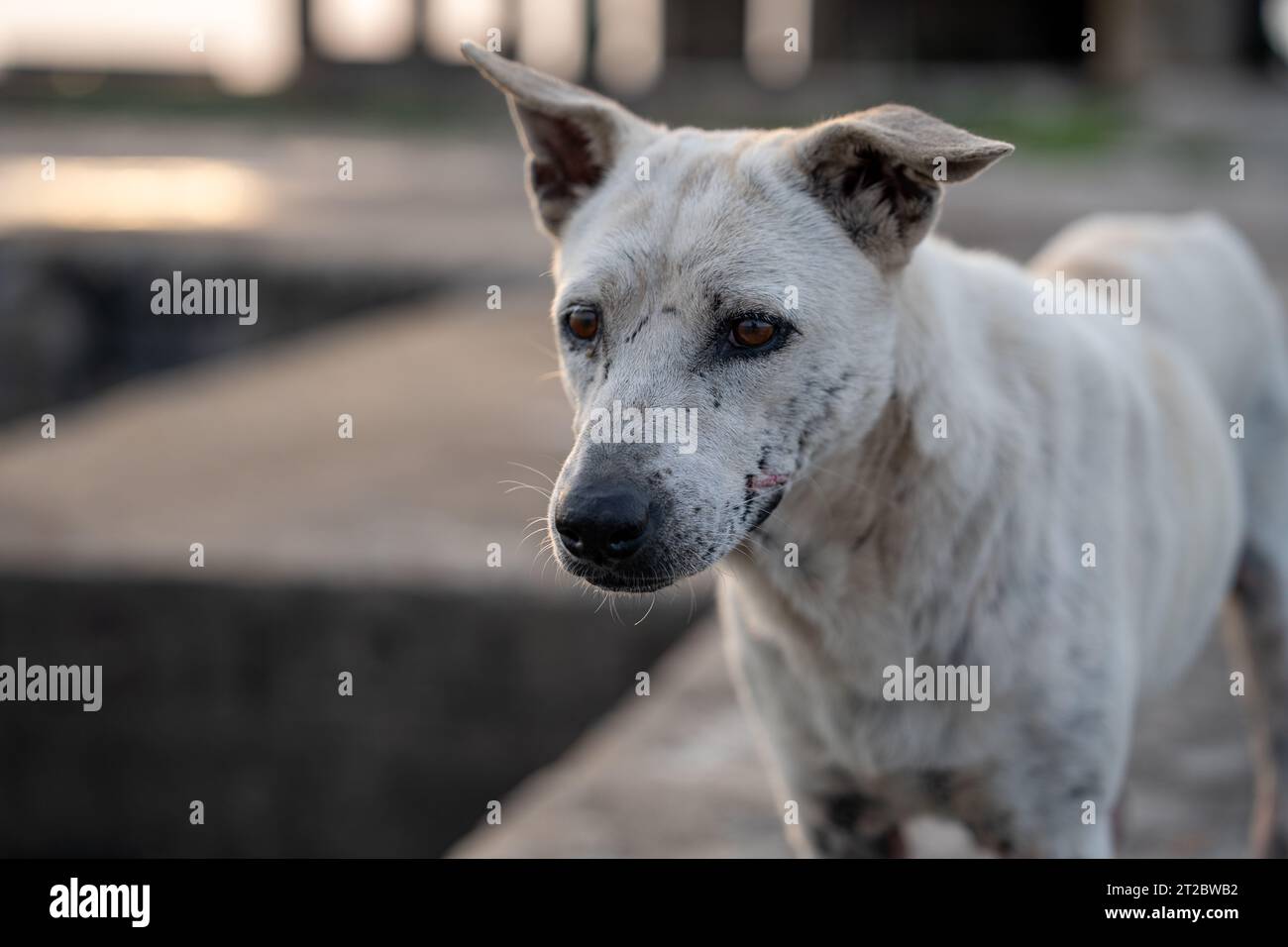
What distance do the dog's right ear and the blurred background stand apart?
85 centimetres

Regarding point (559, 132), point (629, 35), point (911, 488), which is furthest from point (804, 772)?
point (629, 35)

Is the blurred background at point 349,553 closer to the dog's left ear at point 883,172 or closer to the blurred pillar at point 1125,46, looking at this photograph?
the dog's left ear at point 883,172

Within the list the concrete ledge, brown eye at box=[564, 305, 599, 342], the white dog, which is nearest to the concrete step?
the concrete ledge

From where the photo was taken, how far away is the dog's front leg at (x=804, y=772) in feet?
9.37

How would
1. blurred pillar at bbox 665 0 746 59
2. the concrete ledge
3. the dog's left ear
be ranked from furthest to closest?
blurred pillar at bbox 665 0 746 59, the concrete ledge, the dog's left ear

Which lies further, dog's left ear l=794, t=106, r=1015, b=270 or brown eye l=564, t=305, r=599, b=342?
brown eye l=564, t=305, r=599, b=342

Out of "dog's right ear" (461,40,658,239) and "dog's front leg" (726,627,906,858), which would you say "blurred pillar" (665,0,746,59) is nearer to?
"dog's right ear" (461,40,658,239)

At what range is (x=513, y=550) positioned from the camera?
5227mm

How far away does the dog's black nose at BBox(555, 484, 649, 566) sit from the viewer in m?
2.31

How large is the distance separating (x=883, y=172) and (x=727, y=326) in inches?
15.3

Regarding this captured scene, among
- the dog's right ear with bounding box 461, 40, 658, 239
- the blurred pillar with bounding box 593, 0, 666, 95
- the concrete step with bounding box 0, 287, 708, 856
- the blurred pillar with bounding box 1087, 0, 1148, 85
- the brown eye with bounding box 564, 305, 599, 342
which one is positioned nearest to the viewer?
the brown eye with bounding box 564, 305, 599, 342

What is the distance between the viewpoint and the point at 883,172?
2.54 meters
